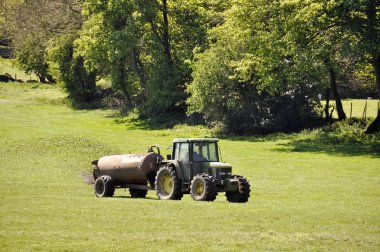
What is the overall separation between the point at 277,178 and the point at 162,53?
105ft

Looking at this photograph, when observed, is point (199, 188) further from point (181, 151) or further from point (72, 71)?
point (72, 71)

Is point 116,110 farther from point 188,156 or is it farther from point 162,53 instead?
point 188,156

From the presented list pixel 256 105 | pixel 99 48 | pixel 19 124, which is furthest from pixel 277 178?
pixel 99 48

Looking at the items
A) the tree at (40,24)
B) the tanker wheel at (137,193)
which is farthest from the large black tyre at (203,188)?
the tree at (40,24)

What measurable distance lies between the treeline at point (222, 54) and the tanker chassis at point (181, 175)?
2063cm

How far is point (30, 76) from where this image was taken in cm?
10325

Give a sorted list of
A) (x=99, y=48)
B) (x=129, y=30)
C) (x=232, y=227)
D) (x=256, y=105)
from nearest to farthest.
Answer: (x=232, y=227) < (x=256, y=105) < (x=129, y=30) < (x=99, y=48)

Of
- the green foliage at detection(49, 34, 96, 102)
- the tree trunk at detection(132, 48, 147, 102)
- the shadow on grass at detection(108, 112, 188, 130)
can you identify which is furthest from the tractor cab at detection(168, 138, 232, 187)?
the green foliage at detection(49, 34, 96, 102)

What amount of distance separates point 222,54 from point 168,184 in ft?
99.0

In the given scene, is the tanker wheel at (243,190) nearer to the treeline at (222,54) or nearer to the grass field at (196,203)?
the grass field at (196,203)

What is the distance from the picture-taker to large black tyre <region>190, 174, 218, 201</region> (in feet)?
80.1

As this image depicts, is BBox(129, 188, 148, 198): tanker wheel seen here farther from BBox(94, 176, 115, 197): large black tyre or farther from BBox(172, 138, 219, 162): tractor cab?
BBox(172, 138, 219, 162): tractor cab

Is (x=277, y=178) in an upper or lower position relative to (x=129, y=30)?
lower

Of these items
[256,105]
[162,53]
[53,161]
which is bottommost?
[53,161]
